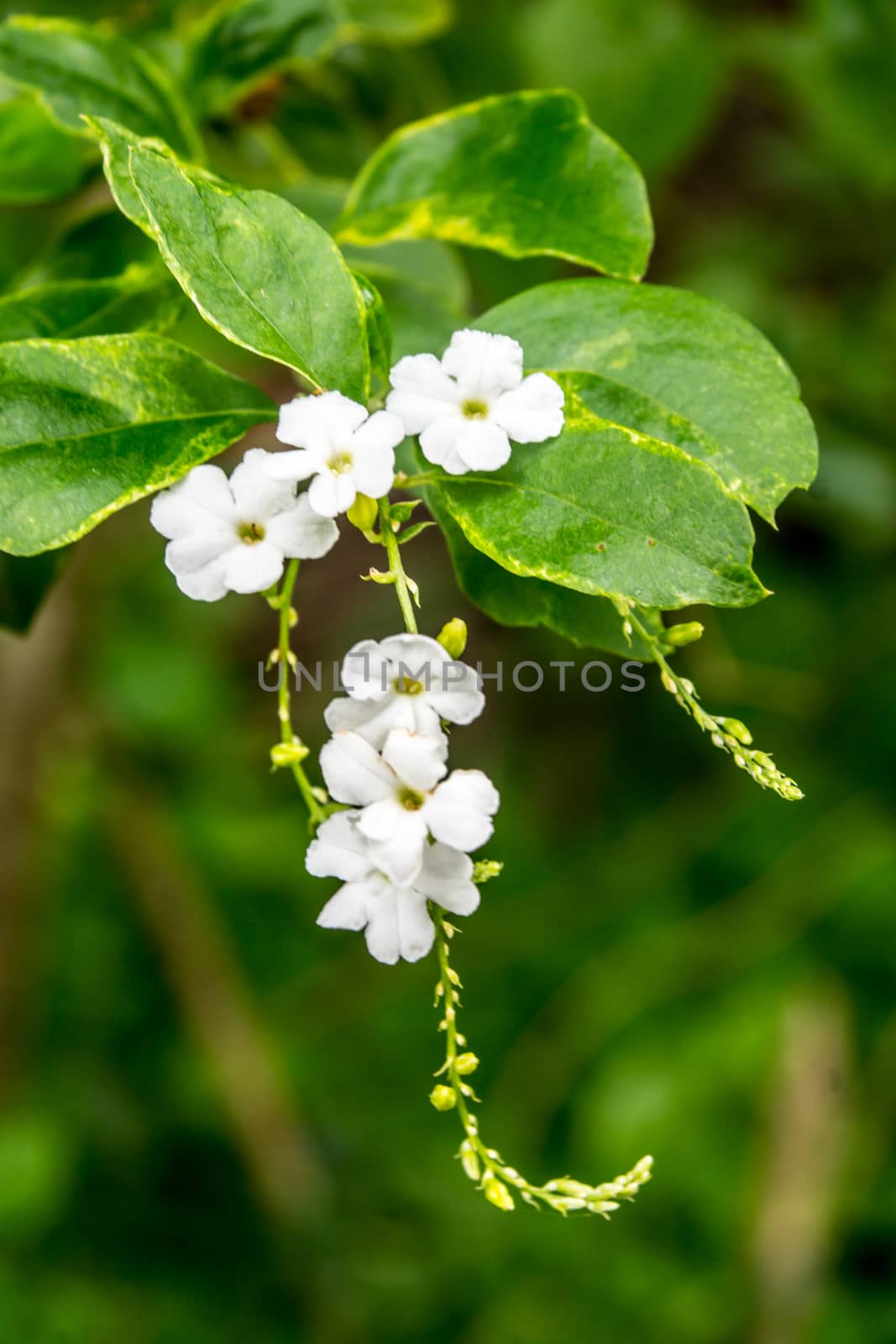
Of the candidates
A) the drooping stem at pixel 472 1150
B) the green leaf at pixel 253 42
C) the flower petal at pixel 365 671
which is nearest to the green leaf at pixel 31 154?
the green leaf at pixel 253 42

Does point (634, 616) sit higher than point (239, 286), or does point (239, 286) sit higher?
point (239, 286)

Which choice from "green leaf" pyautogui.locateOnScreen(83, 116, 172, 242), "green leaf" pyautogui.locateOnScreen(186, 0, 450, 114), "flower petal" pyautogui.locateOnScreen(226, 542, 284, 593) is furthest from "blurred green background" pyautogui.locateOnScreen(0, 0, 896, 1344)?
"flower petal" pyautogui.locateOnScreen(226, 542, 284, 593)

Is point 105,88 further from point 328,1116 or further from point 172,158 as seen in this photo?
point 328,1116

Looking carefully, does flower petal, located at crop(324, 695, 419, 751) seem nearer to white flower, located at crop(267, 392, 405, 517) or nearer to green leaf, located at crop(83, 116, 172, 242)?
white flower, located at crop(267, 392, 405, 517)

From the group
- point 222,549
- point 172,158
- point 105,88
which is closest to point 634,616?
point 222,549

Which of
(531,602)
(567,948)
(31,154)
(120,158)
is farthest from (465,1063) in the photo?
(567,948)
